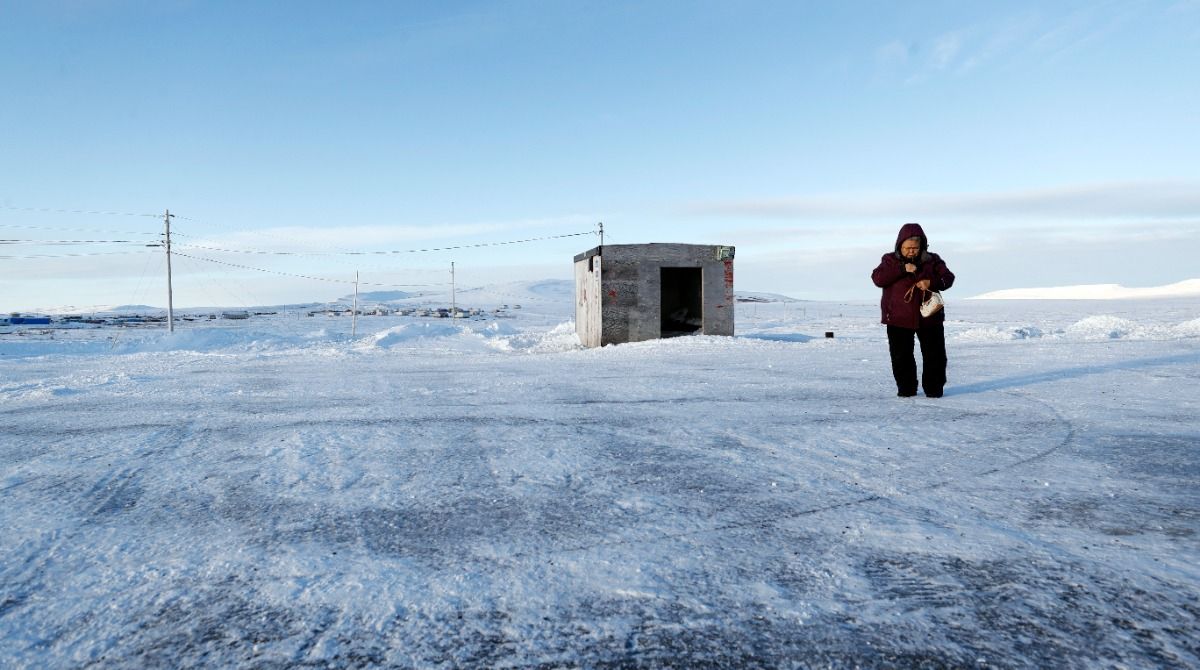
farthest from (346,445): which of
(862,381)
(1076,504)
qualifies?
(862,381)

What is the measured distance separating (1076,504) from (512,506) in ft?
6.88

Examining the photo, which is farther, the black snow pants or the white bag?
the black snow pants

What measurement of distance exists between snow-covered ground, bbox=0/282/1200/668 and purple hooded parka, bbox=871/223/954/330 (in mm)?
835

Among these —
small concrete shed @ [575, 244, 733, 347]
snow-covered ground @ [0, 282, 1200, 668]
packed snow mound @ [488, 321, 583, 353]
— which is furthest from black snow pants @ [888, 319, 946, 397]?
packed snow mound @ [488, 321, 583, 353]

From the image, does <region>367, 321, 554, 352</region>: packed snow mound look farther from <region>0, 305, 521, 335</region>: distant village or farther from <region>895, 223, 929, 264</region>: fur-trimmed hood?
<region>0, 305, 521, 335</region>: distant village

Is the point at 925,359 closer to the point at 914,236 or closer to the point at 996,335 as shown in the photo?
the point at 914,236

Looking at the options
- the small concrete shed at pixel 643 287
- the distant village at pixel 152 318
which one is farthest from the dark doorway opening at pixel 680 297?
the distant village at pixel 152 318

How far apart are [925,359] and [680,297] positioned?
20123 mm

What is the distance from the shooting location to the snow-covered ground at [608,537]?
146 cm

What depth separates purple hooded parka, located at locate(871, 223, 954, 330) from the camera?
5438mm

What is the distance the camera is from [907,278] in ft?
17.9

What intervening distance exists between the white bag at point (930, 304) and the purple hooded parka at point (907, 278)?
33mm

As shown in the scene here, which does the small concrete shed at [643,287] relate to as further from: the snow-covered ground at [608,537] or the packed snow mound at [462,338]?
the snow-covered ground at [608,537]

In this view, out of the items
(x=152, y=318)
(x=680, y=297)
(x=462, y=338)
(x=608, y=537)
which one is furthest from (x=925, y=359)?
(x=152, y=318)
